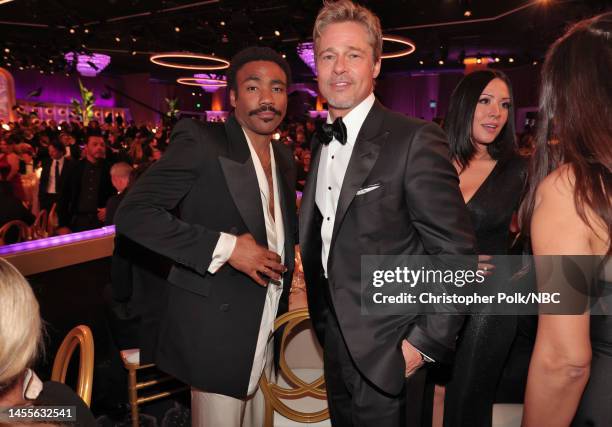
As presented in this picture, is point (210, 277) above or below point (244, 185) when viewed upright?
below

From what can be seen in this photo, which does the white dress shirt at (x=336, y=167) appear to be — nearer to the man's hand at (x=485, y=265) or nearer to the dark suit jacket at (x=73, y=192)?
the man's hand at (x=485, y=265)

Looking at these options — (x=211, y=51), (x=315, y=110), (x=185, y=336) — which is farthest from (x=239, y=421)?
(x=315, y=110)

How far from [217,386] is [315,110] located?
24.5 metres

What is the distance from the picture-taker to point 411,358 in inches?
61.9

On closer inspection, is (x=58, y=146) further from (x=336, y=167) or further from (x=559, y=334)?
(x=559, y=334)

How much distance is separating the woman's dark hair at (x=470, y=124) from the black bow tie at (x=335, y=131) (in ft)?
4.03

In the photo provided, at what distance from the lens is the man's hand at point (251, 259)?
1784 millimetres

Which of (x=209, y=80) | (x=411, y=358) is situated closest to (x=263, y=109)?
(x=411, y=358)

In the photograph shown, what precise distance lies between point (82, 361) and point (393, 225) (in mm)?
1183

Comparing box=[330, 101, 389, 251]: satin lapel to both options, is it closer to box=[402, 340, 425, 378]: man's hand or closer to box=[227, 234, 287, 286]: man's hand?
box=[227, 234, 287, 286]: man's hand

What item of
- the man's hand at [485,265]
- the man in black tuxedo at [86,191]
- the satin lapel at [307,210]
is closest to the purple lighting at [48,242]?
the satin lapel at [307,210]

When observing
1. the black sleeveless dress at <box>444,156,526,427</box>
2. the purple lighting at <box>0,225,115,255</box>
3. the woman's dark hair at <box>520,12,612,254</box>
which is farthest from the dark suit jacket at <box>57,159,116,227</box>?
the woman's dark hair at <box>520,12,612,254</box>

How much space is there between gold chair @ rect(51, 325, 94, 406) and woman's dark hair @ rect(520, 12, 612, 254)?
62.3 inches

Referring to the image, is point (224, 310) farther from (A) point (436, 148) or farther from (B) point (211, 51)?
(B) point (211, 51)
